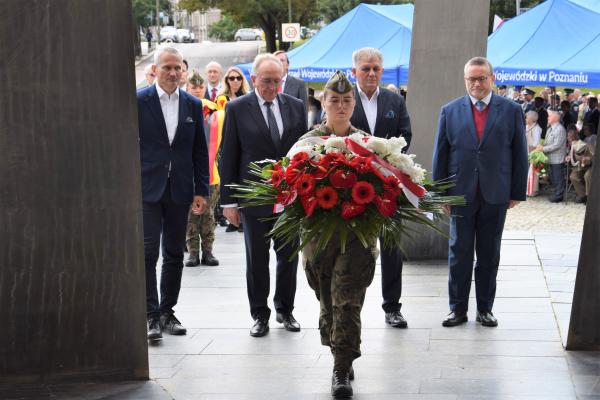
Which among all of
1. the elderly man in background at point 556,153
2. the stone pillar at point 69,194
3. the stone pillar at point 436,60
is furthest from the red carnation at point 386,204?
the elderly man in background at point 556,153

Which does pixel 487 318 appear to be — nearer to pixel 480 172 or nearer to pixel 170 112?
pixel 480 172

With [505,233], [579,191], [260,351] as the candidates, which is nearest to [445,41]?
[505,233]

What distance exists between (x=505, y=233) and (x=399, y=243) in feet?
22.5

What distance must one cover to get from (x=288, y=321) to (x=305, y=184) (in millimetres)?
2442

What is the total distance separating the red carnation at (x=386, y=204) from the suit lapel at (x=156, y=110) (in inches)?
95.1

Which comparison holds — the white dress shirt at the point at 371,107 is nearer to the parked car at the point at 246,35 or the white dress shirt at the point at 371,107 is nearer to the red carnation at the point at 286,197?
the red carnation at the point at 286,197

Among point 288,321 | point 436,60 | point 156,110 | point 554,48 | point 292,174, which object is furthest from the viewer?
point 554,48

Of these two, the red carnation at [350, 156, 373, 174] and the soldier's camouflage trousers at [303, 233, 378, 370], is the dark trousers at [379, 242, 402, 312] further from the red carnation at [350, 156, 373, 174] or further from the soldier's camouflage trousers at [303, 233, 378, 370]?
the red carnation at [350, 156, 373, 174]

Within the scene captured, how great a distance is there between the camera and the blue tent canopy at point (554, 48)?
65.3 ft

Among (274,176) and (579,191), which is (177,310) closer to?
(274,176)

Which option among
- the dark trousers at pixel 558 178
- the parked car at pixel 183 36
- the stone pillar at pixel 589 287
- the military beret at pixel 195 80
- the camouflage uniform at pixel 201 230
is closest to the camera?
the stone pillar at pixel 589 287

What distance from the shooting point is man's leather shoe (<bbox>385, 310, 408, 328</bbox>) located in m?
8.02

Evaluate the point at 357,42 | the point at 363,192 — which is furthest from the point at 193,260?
the point at 357,42

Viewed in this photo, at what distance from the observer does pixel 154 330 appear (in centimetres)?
768
